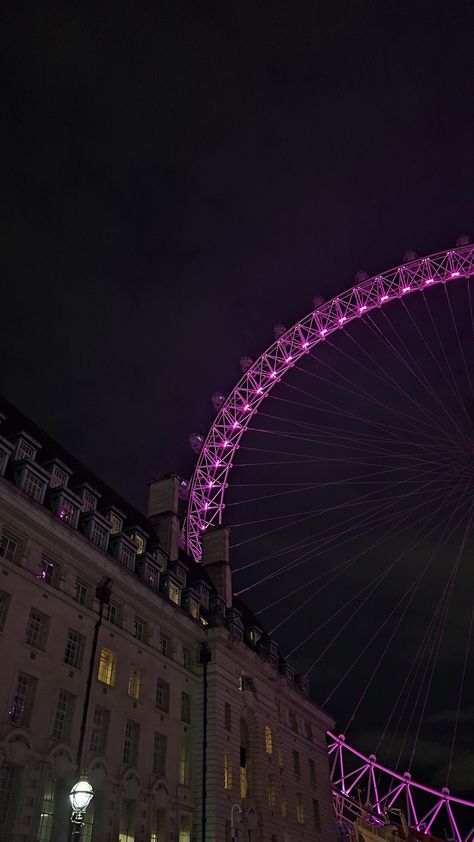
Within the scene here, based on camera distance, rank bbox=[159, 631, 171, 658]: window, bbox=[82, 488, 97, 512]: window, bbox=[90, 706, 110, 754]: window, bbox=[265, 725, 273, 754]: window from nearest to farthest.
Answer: bbox=[90, 706, 110, 754]: window
bbox=[82, 488, 97, 512]: window
bbox=[159, 631, 171, 658]: window
bbox=[265, 725, 273, 754]: window

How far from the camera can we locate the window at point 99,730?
34281mm

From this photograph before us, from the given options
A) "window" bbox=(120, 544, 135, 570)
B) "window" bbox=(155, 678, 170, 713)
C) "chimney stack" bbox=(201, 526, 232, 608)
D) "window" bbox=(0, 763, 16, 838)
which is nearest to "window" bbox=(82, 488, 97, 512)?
"window" bbox=(120, 544, 135, 570)

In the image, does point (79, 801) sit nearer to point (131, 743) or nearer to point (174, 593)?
point (131, 743)

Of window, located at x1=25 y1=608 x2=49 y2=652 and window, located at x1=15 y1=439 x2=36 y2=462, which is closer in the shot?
window, located at x1=25 y1=608 x2=49 y2=652

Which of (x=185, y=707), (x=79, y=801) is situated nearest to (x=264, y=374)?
(x=185, y=707)

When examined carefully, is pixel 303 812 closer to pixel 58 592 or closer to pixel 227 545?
pixel 227 545

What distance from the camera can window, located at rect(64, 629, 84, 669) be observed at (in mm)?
34375

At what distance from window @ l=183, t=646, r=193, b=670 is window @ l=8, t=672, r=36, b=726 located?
15.0m

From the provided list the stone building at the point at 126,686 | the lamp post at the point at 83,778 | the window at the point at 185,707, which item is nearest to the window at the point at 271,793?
the stone building at the point at 126,686

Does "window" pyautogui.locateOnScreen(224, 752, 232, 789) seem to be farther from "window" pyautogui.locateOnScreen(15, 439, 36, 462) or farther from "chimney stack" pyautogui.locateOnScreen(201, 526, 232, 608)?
"window" pyautogui.locateOnScreen(15, 439, 36, 462)

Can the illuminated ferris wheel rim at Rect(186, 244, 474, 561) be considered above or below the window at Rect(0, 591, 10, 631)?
above

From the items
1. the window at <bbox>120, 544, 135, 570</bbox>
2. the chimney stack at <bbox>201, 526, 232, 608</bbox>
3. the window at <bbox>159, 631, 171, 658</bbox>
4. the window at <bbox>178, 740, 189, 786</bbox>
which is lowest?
the window at <bbox>178, 740, 189, 786</bbox>

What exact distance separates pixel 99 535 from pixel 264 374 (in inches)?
943

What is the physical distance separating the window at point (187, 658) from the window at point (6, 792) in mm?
16859
